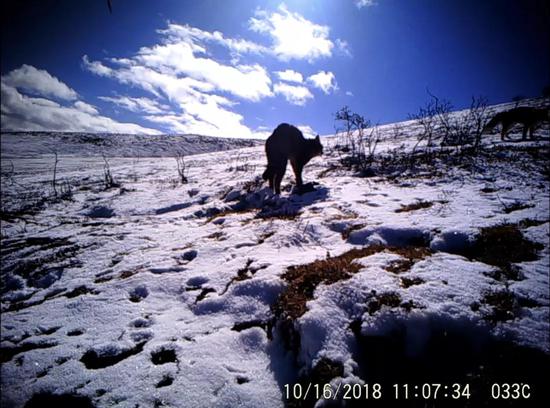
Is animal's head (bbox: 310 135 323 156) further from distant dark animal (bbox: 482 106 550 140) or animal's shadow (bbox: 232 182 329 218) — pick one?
distant dark animal (bbox: 482 106 550 140)

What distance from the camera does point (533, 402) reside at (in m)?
1.97

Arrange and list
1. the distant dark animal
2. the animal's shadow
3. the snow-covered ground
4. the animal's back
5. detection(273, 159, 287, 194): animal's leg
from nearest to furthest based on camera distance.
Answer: the snow-covered ground, the animal's shadow, detection(273, 159, 287, 194): animal's leg, the animal's back, the distant dark animal

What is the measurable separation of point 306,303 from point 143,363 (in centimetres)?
186

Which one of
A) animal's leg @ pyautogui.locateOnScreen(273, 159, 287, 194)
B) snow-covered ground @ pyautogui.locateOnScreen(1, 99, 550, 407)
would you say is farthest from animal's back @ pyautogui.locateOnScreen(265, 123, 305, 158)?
snow-covered ground @ pyautogui.locateOnScreen(1, 99, 550, 407)

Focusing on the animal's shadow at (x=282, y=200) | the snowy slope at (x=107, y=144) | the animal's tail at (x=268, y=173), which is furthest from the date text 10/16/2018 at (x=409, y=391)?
the snowy slope at (x=107, y=144)

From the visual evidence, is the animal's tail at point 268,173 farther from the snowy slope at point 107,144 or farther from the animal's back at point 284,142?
the snowy slope at point 107,144

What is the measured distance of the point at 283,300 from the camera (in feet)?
Answer: 10.9

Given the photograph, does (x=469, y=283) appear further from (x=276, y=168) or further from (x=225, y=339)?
(x=276, y=168)

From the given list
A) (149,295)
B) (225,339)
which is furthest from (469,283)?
(149,295)

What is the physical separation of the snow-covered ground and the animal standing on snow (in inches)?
86.9

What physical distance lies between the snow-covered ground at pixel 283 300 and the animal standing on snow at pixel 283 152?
221 cm

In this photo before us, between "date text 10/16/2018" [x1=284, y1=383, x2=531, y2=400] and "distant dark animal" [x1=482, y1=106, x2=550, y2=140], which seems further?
"distant dark animal" [x1=482, y1=106, x2=550, y2=140]

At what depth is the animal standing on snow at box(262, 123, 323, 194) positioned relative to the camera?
8.85m

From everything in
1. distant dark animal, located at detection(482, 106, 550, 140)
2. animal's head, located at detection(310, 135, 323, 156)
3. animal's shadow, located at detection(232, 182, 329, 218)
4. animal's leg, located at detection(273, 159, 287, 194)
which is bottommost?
animal's shadow, located at detection(232, 182, 329, 218)
